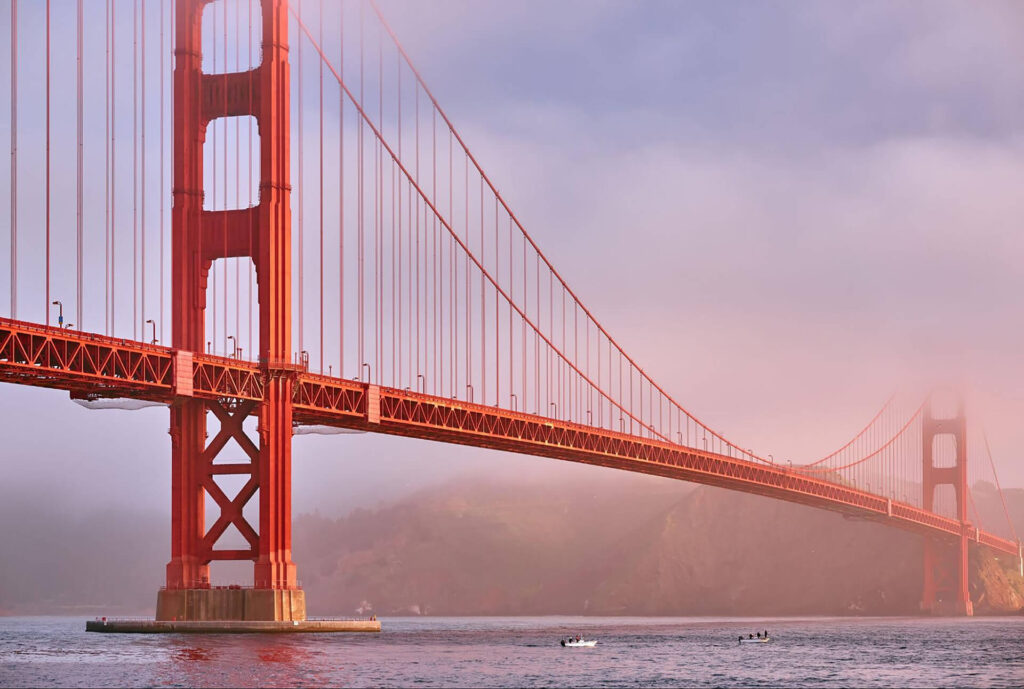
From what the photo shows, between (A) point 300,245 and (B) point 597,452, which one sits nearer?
(A) point 300,245

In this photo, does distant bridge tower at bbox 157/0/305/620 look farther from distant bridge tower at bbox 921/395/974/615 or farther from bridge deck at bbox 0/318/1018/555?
distant bridge tower at bbox 921/395/974/615

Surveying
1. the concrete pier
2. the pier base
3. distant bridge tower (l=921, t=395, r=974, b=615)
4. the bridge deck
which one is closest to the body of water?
the concrete pier

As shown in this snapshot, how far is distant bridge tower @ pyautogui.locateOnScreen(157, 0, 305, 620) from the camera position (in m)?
77.8

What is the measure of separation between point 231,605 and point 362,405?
12.9m

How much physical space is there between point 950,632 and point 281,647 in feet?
212

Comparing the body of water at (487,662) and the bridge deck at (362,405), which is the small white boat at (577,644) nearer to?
the body of water at (487,662)

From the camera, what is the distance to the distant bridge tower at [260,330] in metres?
77.8

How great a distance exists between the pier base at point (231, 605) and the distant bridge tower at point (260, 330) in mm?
46

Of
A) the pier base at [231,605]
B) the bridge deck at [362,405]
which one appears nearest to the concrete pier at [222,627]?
the pier base at [231,605]

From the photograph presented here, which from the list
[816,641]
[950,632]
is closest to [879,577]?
[950,632]

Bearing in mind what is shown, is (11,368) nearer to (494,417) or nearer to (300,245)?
(300,245)

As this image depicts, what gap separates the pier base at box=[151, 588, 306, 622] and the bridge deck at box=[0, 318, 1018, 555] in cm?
899

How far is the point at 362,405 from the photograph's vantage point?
84.7 m

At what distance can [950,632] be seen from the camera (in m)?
119
